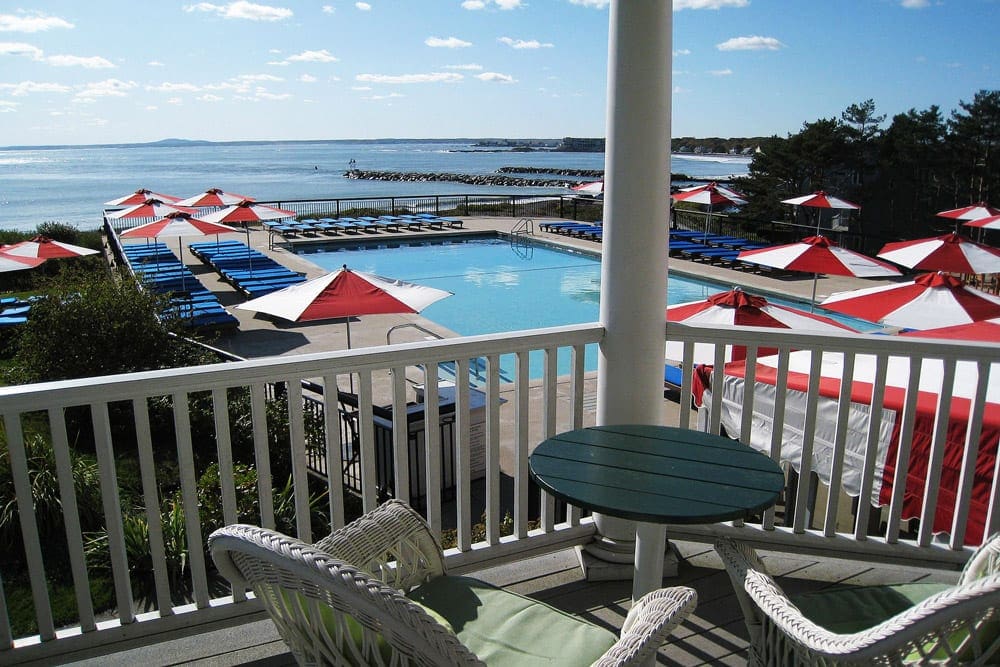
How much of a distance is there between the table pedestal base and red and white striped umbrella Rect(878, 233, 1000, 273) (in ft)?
25.6

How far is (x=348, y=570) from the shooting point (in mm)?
1263

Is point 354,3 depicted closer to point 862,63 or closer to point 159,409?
point 159,409

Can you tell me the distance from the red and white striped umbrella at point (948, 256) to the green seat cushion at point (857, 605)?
8.42 meters

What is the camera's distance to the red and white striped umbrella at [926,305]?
5.91m

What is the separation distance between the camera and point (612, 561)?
3.05 metres

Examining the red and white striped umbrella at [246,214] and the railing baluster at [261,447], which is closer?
the railing baluster at [261,447]

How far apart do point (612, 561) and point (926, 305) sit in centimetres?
436

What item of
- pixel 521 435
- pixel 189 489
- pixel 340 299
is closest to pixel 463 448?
pixel 521 435

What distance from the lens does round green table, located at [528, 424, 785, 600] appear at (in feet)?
6.09

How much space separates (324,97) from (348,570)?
6952 cm

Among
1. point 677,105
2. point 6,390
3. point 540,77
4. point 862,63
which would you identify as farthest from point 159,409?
point 862,63

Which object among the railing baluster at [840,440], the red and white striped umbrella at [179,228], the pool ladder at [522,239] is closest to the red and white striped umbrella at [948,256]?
the railing baluster at [840,440]

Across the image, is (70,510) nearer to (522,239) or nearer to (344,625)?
(344,625)

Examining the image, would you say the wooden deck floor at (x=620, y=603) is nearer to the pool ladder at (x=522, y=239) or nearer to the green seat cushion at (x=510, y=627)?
the green seat cushion at (x=510, y=627)
